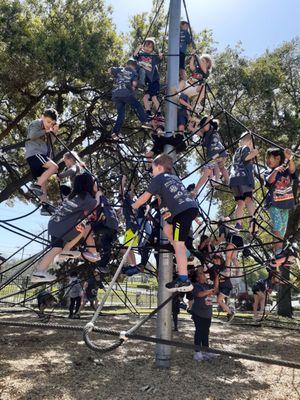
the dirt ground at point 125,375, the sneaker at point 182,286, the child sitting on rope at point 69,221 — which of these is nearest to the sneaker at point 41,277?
the child sitting on rope at point 69,221

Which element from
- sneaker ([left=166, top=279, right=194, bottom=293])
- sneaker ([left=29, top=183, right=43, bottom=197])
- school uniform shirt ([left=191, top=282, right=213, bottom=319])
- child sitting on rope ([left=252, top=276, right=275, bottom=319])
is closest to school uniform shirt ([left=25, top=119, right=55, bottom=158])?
sneaker ([left=29, top=183, right=43, bottom=197])

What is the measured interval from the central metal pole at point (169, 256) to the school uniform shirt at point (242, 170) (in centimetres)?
112

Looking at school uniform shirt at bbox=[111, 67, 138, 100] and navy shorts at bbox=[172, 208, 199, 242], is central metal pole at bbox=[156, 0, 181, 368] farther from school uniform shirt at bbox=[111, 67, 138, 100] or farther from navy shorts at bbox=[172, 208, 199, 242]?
navy shorts at bbox=[172, 208, 199, 242]

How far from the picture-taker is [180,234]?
187 inches

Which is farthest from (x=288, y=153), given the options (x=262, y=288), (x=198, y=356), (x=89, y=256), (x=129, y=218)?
(x=262, y=288)

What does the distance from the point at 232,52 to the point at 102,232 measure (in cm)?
970

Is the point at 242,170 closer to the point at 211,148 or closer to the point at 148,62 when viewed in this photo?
the point at 211,148

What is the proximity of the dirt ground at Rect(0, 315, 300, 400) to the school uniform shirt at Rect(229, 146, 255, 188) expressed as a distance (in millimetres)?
3197

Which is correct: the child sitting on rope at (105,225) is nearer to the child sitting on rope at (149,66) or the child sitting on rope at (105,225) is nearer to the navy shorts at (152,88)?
the child sitting on rope at (149,66)

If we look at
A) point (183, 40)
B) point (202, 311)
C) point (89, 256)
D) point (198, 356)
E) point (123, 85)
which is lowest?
point (198, 356)

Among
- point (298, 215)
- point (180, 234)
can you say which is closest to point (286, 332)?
point (298, 215)

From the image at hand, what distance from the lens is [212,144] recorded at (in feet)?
24.1

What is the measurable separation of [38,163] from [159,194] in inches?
79.5

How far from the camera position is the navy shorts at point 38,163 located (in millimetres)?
5871
